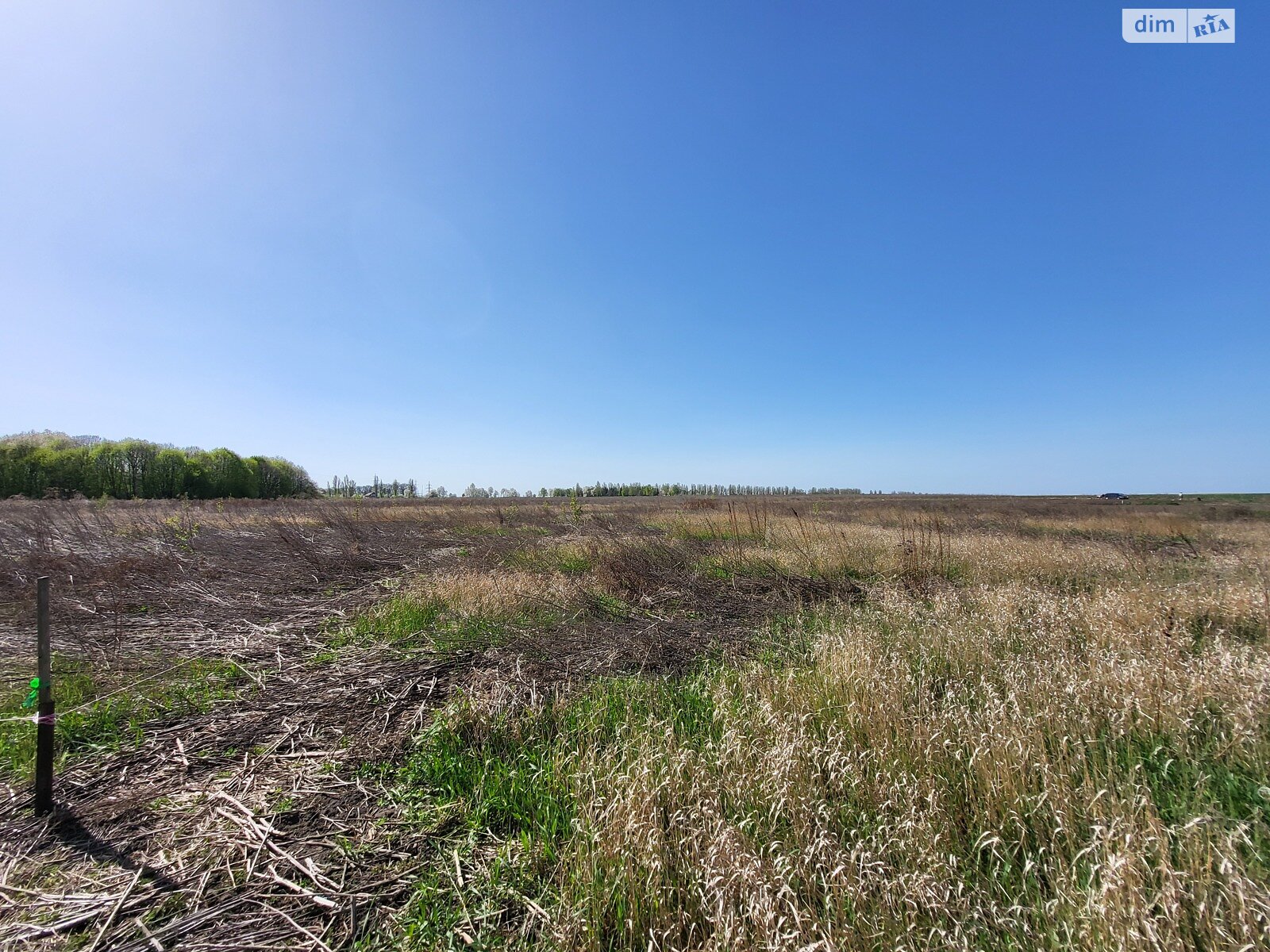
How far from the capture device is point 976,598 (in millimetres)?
7914

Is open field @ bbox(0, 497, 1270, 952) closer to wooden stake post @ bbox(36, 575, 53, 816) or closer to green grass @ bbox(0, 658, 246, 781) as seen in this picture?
green grass @ bbox(0, 658, 246, 781)

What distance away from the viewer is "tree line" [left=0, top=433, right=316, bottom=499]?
46.2 m

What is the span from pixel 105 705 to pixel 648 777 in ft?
18.5

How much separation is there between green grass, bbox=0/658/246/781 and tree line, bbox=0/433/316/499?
53.7 m

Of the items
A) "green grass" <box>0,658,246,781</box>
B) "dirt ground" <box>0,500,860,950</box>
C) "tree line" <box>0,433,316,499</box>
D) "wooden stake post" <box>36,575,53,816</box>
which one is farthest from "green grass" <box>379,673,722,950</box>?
"tree line" <box>0,433,316,499</box>

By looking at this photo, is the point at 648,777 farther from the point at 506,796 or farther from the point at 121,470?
the point at 121,470

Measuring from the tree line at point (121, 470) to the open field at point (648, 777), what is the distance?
2193 inches

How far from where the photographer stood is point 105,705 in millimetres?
4500

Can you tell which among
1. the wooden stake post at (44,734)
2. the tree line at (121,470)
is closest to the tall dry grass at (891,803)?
the wooden stake post at (44,734)

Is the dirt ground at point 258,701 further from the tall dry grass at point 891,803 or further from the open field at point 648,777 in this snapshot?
the tall dry grass at point 891,803

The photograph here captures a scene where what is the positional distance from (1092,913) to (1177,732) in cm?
263

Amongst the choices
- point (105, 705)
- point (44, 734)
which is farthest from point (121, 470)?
point (44, 734)

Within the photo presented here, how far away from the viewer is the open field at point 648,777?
228 cm

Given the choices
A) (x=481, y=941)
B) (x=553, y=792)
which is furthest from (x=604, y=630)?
(x=481, y=941)
